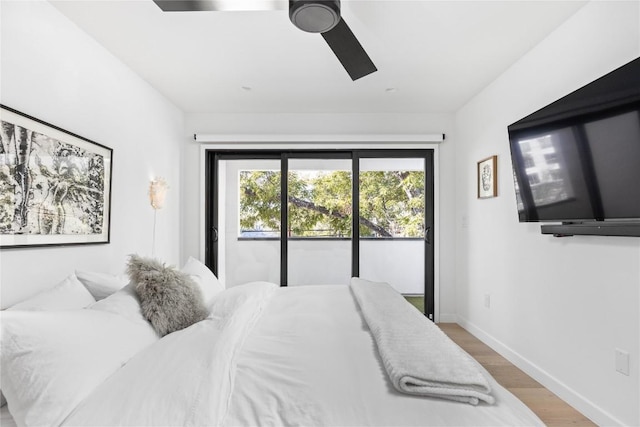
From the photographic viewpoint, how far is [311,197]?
4109 mm

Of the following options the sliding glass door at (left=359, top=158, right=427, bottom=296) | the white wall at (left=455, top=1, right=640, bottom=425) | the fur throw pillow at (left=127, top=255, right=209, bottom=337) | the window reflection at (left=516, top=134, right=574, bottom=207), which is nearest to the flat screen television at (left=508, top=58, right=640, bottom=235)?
the window reflection at (left=516, top=134, right=574, bottom=207)

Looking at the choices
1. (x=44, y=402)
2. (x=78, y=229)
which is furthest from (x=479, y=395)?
(x=78, y=229)

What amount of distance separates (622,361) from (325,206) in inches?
113

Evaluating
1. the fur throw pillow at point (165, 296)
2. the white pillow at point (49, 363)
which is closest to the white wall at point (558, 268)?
the fur throw pillow at point (165, 296)

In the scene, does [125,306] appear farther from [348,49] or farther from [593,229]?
[593,229]

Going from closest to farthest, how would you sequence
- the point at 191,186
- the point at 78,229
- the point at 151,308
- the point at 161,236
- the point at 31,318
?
the point at 31,318 → the point at 151,308 → the point at 78,229 → the point at 161,236 → the point at 191,186

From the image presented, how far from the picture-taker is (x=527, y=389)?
2400 millimetres

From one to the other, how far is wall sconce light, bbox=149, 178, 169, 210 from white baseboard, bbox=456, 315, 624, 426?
3294 millimetres

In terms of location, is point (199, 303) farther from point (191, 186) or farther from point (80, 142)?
point (191, 186)

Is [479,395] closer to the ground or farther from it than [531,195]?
closer to the ground

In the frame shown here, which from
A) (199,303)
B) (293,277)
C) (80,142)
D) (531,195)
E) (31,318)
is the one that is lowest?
(293,277)

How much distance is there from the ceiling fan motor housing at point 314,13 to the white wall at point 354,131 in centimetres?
248

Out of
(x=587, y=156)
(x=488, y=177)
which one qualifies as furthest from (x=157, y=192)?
(x=587, y=156)

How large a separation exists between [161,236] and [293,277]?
151 centimetres
